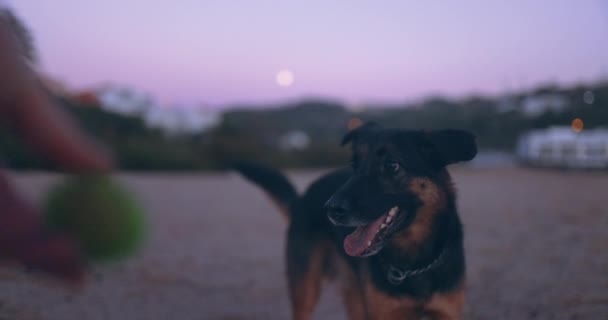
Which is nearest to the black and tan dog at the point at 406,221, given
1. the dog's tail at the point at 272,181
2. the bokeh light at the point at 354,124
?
the bokeh light at the point at 354,124

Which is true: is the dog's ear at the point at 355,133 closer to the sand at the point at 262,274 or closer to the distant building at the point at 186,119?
the sand at the point at 262,274

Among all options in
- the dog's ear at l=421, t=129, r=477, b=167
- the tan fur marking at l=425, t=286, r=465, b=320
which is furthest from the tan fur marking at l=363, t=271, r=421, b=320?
the dog's ear at l=421, t=129, r=477, b=167

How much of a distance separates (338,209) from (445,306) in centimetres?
104

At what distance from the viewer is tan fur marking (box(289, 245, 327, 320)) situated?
429cm

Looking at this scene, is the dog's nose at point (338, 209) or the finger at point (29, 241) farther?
the dog's nose at point (338, 209)

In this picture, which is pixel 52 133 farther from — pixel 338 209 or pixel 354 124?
pixel 354 124

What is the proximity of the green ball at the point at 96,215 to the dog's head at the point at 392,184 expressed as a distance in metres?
1.94

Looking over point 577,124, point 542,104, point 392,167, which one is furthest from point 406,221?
point 542,104

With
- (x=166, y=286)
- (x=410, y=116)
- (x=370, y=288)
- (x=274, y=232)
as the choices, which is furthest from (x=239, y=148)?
(x=370, y=288)

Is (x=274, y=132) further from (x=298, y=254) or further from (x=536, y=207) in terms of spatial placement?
(x=298, y=254)

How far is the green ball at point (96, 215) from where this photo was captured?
1294 mm

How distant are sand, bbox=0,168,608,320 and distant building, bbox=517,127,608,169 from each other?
43.5 ft

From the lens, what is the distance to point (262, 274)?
22.3 ft

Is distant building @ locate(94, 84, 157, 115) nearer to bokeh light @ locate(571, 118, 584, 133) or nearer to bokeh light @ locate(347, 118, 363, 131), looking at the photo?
bokeh light @ locate(347, 118, 363, 131)
